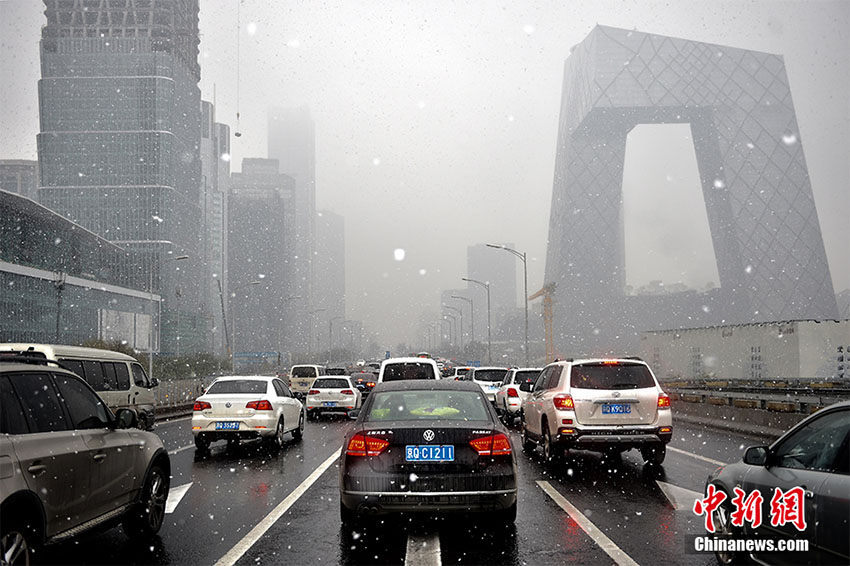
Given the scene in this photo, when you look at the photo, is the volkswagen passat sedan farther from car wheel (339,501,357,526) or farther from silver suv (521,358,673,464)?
car wheel (339,501,357,526)

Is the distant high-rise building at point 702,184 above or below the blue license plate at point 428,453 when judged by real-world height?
above

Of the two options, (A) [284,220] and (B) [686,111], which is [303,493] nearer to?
(B) [686,111]

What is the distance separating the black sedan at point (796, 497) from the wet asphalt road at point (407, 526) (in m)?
1.08

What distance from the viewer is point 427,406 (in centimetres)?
754

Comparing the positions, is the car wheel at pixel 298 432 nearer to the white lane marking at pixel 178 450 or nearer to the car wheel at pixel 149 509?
the white lane marking at pixel 178 450

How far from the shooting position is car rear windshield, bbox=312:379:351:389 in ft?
80.8

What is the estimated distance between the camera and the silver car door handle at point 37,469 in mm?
4817

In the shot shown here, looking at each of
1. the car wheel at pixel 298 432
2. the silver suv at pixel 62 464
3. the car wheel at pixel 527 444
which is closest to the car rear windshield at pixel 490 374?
the car wheel at pixel 298 432

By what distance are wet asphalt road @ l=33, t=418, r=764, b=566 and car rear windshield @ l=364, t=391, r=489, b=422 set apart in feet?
3.69

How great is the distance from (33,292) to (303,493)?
69167 millimetres

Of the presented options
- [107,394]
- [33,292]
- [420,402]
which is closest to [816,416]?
[420,402]

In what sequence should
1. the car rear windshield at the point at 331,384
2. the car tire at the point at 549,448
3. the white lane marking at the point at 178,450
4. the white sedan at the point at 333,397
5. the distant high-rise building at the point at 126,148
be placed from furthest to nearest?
1. the distant high-rise building at the point at 126,148
2. the car rear windshield at the point at 331,384
3. the white sedan at the point at 333,397
4. the white lane marking at the point at 178,450
5. the car tire at the point at 549,448

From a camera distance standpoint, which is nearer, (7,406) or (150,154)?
(7,406)

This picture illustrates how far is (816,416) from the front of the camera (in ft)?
15.1
